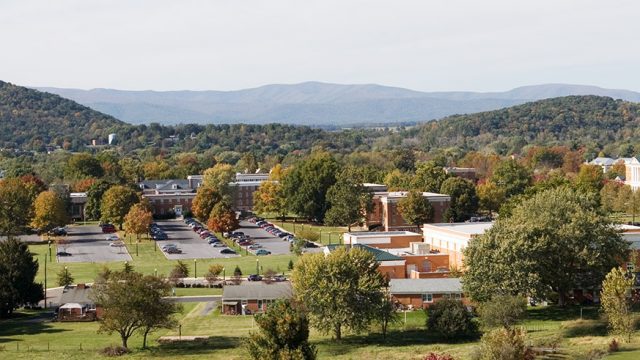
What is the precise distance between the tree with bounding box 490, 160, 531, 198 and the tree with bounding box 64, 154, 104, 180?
50663mm

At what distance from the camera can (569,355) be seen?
146 feet

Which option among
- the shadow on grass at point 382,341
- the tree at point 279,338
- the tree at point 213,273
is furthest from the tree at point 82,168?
the tree at point 279,338

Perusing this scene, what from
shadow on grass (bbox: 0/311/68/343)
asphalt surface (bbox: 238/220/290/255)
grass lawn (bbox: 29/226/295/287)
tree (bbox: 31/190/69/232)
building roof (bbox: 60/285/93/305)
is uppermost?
tree (bbox: 31/190/69/232)

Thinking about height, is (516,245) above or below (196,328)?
above

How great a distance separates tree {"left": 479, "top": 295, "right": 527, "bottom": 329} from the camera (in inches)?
1928

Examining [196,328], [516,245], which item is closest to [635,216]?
[516,245]

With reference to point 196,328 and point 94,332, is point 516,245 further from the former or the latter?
point 94,332

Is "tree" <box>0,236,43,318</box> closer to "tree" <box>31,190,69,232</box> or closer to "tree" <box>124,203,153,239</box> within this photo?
"tree" <box>124,203,153,239</box>

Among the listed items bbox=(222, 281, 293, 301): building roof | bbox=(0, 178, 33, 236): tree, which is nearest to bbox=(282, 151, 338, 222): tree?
bbox=(0, 178, 33, 236): tree

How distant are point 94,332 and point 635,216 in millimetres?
67959

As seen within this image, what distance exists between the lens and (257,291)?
195 feet

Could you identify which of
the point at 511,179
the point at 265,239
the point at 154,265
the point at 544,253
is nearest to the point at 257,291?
the point at 544,253

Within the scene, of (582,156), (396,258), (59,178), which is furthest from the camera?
(582,156)

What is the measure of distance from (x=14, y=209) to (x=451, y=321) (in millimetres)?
58000
